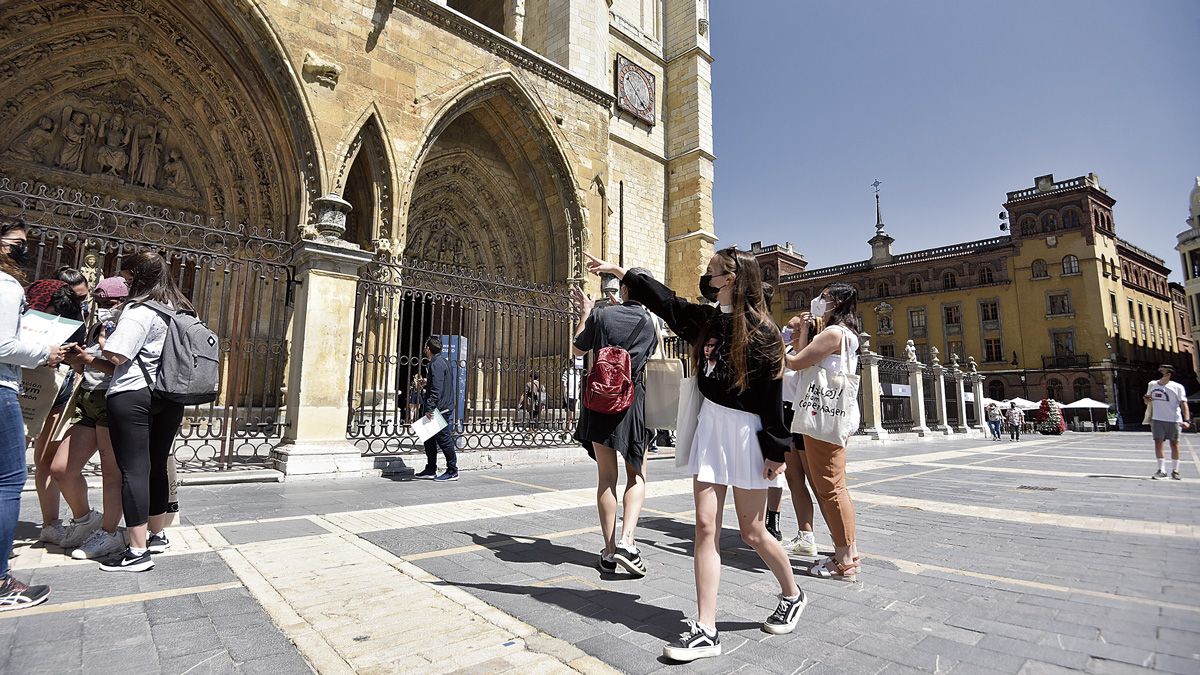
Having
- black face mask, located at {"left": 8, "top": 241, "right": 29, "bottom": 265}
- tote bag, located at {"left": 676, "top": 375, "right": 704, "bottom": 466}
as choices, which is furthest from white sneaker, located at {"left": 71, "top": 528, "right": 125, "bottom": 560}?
tote bag, located at {"left": 676, "top": 375, "right": 704, "bottom": 466}

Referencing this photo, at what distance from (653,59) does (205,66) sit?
1520 cm

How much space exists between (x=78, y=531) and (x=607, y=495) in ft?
10.4

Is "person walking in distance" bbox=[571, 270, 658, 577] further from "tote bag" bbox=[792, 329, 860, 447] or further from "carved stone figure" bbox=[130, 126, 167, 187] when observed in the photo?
"carved stone figure" bbox=[130, 126, 167, 187]

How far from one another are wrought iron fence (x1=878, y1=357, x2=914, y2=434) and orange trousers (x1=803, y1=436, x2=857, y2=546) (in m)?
15.8

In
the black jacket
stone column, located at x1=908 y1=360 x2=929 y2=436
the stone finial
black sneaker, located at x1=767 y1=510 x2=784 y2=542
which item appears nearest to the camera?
black sneaker, located at x1=767 y1=510 x2=784 y2=542

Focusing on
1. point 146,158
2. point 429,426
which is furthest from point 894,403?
point 146,158

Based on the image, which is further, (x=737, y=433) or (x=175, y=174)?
(x=175, y=174)

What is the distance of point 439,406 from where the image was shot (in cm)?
672

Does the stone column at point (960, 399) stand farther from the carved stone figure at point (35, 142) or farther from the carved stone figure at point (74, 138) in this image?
the carved stone figure at point (35, 142)

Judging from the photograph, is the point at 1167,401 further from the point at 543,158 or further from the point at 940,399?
the point at 940,399

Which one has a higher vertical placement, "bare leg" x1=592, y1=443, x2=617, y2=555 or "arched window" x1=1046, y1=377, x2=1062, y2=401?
"arched window" x1=1046, y1=377, x2=1062, y2=401

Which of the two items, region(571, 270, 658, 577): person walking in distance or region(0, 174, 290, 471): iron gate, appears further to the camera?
region(0, 174, 290, 471): iron gate

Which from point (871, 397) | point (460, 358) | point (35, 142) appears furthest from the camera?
point (871, 397)

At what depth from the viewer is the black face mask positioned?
8.58 feet
